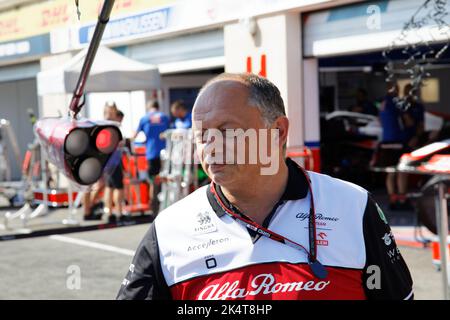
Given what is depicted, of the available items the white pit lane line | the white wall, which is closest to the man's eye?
the white pit lane line

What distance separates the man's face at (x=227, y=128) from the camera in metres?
2.08

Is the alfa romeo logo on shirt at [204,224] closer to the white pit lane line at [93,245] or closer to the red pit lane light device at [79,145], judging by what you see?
the red pit lane light device at [79,145]

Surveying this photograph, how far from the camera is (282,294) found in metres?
2.02

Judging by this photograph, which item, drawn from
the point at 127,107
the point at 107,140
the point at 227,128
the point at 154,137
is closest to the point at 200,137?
the point at 227,128

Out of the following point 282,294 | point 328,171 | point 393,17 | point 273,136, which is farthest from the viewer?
point 328,171

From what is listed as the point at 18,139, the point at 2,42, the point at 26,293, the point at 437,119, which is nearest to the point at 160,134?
the point at 26,293

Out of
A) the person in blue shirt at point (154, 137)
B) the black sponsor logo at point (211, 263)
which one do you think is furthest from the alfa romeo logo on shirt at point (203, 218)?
the person in blue shirt at point (154, 137)

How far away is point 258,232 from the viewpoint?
6.86 feet

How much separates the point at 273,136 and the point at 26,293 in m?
5.49

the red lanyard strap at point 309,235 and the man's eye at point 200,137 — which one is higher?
the man's eye at point 200,137

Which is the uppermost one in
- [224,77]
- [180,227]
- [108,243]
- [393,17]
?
[393,17]

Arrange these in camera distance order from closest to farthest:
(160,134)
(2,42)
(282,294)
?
(282,294) → (160,134) → (2,42)

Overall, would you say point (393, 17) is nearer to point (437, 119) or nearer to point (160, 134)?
point (160, 134)

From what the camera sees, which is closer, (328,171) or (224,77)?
(224,77)
